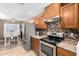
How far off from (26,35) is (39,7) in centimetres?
68

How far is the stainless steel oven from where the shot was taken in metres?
2.04

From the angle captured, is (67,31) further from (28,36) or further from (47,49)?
(28,36)

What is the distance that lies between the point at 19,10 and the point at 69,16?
3.23ft

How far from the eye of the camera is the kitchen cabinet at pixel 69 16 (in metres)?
1.91

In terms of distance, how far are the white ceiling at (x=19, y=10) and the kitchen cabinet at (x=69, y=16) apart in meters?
0.46

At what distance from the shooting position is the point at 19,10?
1.94m

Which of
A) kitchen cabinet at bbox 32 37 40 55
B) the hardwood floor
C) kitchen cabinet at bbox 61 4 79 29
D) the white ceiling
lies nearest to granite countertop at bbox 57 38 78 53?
kitchen cabinet at bbox 61 4 79 29

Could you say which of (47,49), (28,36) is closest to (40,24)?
(28,36)

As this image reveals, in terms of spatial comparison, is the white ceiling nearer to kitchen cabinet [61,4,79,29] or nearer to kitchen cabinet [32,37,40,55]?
kitchen cabinet [61,4,79,29]

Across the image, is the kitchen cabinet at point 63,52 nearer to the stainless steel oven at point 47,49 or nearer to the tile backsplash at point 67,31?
the stainless steel oven at point 47,49

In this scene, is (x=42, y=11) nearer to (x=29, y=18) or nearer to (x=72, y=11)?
(x=29, y=18)

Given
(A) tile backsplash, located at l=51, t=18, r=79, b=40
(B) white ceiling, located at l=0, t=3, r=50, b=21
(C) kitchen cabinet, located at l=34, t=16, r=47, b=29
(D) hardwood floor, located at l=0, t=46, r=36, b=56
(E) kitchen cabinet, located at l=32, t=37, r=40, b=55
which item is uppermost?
(B) white ceiling, located at l=0, t=3, r=50, b=21

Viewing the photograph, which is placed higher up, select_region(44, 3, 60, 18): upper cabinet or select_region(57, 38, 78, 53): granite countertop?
select_region(44, 3, 60, 18): upper cabinet

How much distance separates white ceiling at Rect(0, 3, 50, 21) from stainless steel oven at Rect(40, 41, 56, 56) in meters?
0.68
